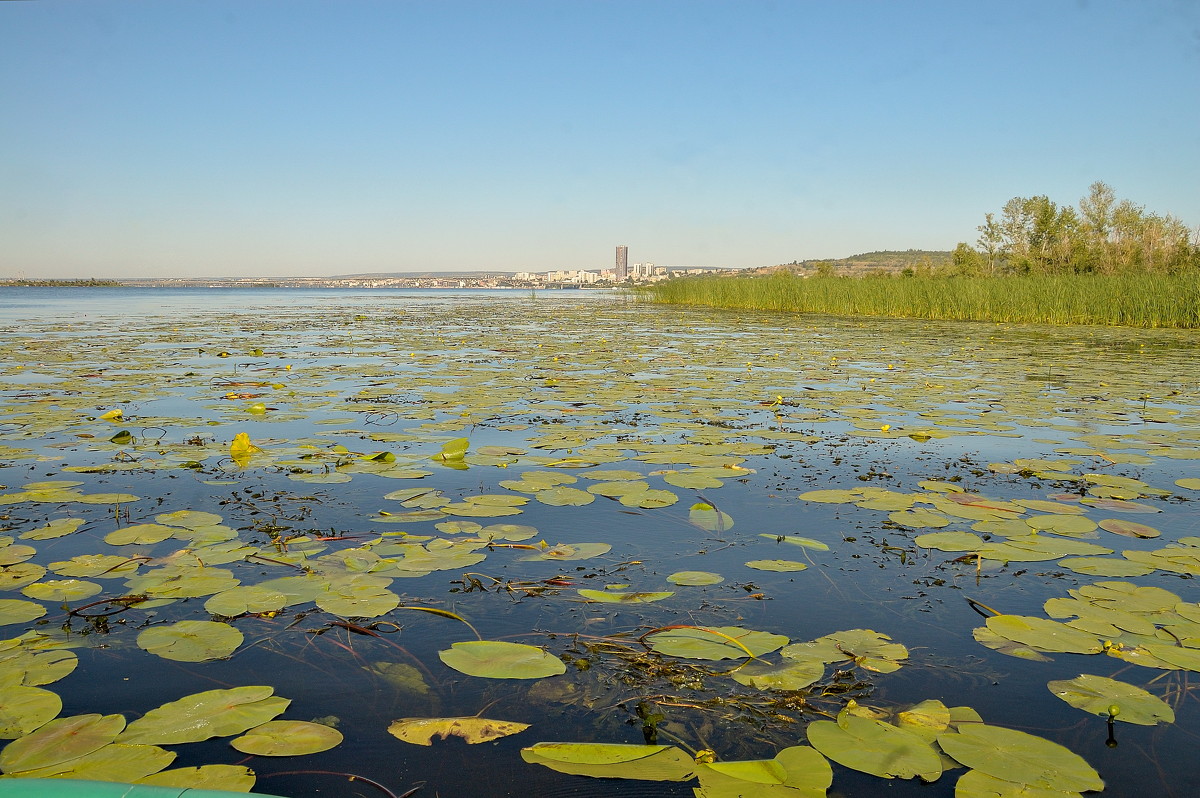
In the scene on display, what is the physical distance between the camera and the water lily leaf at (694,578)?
2.36 meters

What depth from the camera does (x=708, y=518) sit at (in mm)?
3031

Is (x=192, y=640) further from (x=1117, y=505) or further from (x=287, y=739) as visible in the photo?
(x=1117, y=505)

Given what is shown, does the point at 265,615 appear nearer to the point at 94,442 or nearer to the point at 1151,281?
the point at 94,442

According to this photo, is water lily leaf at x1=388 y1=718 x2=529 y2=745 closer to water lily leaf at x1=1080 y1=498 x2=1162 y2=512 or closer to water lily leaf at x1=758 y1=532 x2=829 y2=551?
water lily leaf at x1=758 y1=532 x2=829 y2=551

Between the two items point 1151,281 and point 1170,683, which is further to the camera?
point 1151,281

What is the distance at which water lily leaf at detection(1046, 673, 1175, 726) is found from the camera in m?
1.64

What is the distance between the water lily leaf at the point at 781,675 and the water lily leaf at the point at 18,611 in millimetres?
1815

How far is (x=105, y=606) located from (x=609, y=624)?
1.38 meters

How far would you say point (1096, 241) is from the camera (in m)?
38.7

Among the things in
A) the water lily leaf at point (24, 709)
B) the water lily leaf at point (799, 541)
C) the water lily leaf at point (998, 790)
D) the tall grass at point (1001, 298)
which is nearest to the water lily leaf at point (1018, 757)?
the water lily leaf at point (998, 790)

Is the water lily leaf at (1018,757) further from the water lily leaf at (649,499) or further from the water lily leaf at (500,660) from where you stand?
A: the water lily leaf at (649,499)

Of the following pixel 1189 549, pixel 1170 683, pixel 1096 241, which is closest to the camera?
pixel 1170 683

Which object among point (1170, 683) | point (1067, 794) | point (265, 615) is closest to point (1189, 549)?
point (1170, 683)

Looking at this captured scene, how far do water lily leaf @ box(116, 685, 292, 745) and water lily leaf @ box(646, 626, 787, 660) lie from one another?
874mm
